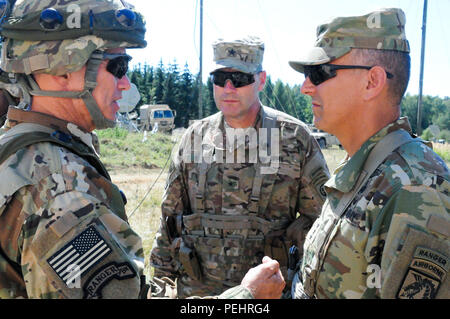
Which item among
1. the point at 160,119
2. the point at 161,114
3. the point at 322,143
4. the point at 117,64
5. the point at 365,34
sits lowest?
the point at 322,143

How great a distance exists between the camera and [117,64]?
2135 millimetres

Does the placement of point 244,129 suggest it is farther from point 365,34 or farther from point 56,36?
point 56,36

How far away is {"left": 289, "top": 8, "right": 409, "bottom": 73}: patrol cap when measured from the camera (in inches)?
85.0

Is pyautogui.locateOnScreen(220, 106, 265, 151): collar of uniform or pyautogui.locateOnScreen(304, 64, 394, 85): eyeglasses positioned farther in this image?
pyautogui.locateOnScreen(220, 106, 265, 151): collar of uniform

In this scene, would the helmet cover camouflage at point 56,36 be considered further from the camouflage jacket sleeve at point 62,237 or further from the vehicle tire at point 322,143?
the vehicle tire at point 322,143

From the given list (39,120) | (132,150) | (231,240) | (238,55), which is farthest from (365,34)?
(132,150)

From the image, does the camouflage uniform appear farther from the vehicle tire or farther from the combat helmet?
the vehicle tire

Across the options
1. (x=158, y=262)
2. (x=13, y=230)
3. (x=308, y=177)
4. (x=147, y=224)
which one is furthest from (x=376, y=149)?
(x=147, y=224)

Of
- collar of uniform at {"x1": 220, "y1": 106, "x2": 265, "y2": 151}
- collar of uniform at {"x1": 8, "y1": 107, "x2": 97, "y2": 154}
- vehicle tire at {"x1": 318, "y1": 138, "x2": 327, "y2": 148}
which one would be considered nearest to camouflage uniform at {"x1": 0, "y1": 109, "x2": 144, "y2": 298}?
collar of uniform at {"x1": 8, "y1": 107, "x2": 97, "y2": 154}

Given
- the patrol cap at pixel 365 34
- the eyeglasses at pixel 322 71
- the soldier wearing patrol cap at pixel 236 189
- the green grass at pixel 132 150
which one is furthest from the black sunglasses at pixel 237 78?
the green grass at pixel 132 150

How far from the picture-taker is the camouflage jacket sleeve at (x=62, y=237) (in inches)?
62.1

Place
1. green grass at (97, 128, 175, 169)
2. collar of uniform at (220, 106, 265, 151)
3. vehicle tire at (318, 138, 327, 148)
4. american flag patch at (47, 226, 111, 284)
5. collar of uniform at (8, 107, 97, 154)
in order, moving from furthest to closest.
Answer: vehicle tire at (318, 138, 327, 148)
green grass at (97, 128, 175, 169)
collar of uniform at (220, 106, 265, 151)
collar of uniform at (8, 107, 97, 154)
american flag patch at (47, 226, 111, 284)

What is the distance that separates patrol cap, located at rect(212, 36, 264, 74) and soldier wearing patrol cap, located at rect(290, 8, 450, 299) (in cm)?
Result: 131

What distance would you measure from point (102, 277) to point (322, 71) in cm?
156
